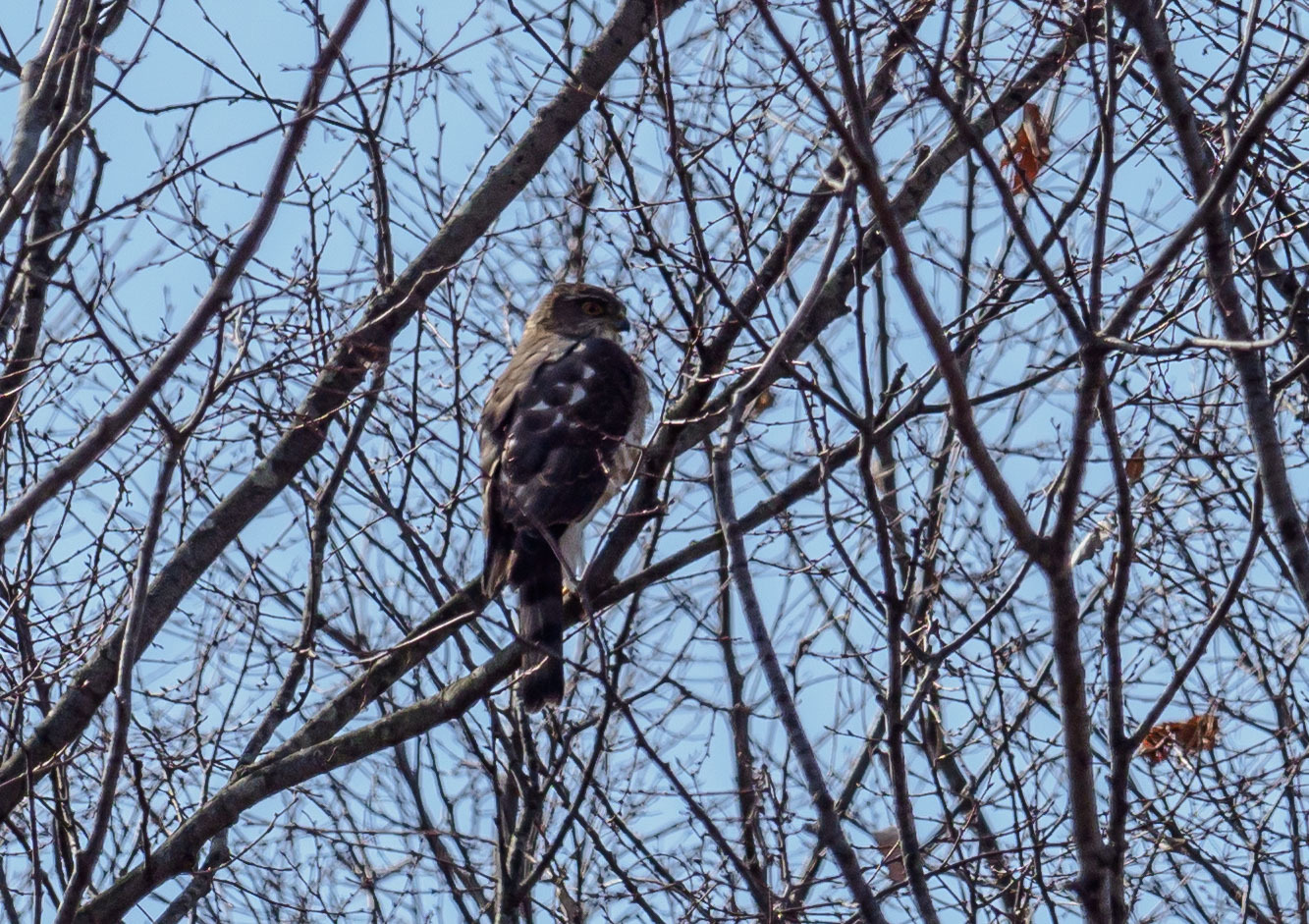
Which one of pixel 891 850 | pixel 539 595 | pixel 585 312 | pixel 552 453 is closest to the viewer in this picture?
pixel 891 850

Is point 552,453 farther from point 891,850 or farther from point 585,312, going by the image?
point 891,850

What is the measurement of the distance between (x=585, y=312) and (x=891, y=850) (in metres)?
3.28

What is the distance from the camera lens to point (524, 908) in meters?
5.00

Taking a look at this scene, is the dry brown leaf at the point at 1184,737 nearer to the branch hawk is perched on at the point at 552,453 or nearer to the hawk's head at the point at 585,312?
the branch hawk is perched on at the point at 552,453

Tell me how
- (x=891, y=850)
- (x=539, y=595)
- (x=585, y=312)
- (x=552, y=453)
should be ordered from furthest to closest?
1. (x=585, y=312)
2. (x=552, y=453)
3. (x=539, y=595)
4. (x=891, y=850)

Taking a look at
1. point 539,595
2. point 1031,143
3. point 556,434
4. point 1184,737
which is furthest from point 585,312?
point 1184,737

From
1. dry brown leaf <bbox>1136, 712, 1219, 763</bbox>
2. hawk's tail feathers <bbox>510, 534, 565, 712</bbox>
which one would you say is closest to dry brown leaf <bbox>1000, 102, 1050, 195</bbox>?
dry brown leaf <bbox>1136, 712, 1219, 763</bbox>

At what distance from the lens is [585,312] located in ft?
23.1

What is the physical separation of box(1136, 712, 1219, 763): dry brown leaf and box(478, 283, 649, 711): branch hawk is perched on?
6.00 ft

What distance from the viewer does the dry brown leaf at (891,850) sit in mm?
4359

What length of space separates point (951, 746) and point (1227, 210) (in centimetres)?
284

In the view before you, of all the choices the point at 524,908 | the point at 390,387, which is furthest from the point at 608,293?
the point at 524,908

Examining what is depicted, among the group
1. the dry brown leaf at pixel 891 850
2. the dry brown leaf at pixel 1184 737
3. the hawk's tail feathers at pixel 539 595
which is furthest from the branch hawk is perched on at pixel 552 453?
the dry brown leaf at pixel 1184 737

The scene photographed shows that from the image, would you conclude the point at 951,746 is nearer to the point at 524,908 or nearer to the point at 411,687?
the point at 524,908
